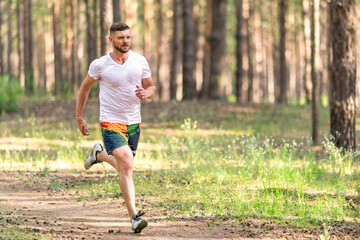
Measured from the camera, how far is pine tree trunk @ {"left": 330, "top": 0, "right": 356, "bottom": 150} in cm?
1090

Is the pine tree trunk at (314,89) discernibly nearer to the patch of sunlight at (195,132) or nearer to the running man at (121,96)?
the patch of sunlight at (195,132)

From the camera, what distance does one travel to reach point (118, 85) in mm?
6078

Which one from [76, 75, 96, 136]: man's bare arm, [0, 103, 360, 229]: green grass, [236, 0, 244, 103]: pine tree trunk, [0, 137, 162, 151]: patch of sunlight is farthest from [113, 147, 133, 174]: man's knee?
[236, 0, 244, 103]: pine tree trunk

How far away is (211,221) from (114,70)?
7.16ft

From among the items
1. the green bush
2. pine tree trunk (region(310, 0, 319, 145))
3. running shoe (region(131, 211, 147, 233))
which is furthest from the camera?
the green bush

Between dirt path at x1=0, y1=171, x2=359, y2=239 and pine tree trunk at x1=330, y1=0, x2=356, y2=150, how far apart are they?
5.20 meters

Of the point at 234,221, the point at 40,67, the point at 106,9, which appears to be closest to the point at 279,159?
the point at 234,221

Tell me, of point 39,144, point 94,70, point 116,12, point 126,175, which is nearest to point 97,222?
point 126,175

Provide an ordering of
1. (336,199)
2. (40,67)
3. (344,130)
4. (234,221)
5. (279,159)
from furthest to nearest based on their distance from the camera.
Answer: (40,67) → (344,130) → (279,159) → (336,199) → (234,221)

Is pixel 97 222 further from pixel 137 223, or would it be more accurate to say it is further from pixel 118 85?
pixel 118 85

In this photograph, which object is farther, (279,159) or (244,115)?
(244,115)

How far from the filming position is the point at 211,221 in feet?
21.3

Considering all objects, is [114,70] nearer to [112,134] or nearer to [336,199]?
[112,134]

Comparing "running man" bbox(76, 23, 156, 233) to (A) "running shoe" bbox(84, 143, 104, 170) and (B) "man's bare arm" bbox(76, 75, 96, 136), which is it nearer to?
(B) "man's bare arm" bbox(76, 75, 96, 136)
